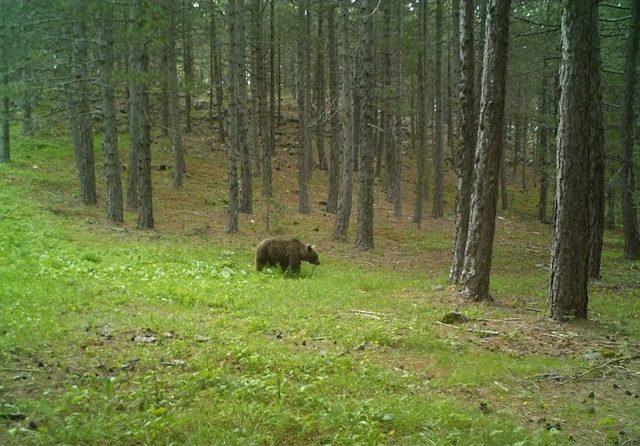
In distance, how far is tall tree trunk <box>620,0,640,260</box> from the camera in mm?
17531

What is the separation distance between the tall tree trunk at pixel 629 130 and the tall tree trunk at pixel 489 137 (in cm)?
934

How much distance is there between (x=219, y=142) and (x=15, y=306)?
31.4 m

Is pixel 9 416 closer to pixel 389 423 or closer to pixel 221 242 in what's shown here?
pixel 389 423

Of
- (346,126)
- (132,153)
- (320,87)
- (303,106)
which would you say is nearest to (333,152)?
(303,106)

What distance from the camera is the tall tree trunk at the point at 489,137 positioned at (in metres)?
10.8

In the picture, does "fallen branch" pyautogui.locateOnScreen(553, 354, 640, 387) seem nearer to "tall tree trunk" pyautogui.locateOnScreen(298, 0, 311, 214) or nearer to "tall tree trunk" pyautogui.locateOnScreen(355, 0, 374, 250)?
"tall tree trunk" pyautogui.locateOnScreen(355, 0, 374, 250)

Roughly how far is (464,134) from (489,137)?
5.80 feet

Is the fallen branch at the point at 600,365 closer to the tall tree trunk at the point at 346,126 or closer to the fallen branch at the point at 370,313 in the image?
the fallen branch at the point at 370,313

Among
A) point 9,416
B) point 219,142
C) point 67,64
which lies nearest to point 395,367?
point 9,416

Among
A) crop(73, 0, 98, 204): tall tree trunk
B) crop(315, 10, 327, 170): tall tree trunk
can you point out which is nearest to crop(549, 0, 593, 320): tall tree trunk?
crop(73, 0, 98, 204): tall tree trunk

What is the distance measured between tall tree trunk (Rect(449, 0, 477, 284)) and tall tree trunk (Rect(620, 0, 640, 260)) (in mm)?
8010

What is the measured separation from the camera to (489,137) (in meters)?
10.9

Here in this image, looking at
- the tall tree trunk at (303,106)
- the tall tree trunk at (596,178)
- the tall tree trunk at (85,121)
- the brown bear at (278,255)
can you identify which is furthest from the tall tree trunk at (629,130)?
the tall tree trunk at (85,121)

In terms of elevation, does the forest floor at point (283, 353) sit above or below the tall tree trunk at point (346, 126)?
below
